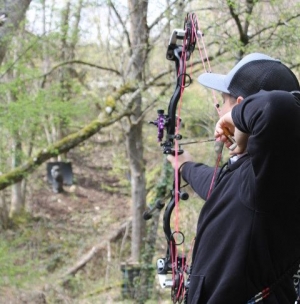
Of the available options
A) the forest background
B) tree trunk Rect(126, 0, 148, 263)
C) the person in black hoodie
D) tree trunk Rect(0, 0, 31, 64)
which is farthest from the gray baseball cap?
Answer: tree trunk Rect(126, 0, 148, 263)

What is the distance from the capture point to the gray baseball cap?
1240 millimetres

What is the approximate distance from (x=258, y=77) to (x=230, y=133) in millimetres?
205

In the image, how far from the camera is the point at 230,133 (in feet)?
4.57

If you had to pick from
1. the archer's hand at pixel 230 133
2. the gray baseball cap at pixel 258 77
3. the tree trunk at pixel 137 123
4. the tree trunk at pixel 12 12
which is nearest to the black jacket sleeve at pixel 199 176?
the archer's hand at pixel 230 133

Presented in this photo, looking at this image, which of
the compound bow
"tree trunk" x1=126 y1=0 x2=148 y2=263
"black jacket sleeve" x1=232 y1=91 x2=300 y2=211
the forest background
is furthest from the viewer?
"tree trunk" x1=126 y1=0 x2=148 y2=263

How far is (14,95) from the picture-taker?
638cm

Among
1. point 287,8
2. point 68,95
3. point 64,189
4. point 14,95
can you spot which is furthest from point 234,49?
point 64,189

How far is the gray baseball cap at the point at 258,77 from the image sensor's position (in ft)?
4.07

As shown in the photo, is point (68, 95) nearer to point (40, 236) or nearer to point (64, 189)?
point (40, 236)

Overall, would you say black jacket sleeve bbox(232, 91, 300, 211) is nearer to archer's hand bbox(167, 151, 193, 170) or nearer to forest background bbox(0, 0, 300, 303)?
archer's hand bbox(167, 151, 193, 170)

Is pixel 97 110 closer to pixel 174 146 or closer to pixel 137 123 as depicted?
pixel 137 123

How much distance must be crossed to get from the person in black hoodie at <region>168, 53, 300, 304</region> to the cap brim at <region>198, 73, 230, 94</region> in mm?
43

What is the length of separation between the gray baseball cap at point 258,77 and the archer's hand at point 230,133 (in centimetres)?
9

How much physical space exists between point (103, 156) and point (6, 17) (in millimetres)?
11716
